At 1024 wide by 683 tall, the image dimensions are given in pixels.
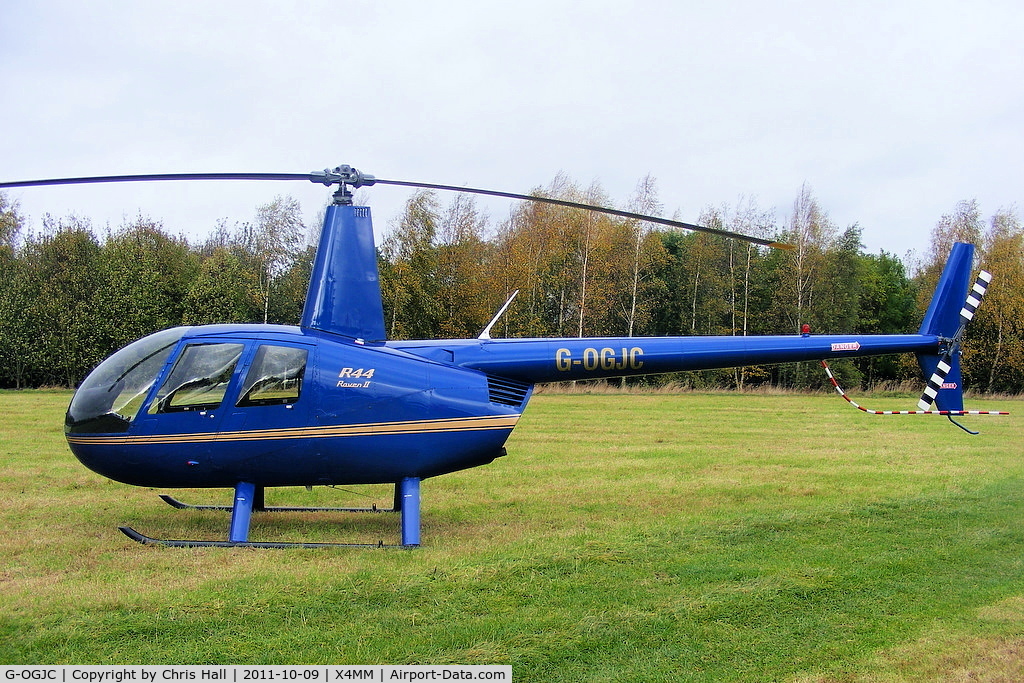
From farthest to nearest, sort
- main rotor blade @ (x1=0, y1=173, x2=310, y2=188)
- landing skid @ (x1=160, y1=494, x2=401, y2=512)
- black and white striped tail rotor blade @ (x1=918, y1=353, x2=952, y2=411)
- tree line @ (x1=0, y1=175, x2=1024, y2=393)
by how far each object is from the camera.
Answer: tree line @ (x1=0, y1=175, x2=1024, y2=393) < landing skid @ (x1=160, y1=494, x2=401, y2=512) < black and white striped tail rotor blade @ (x1=918, y1=353, x2=952, y2=411) < main rotor blade @ (x1=0, y1=173, x2=310, y2=188)

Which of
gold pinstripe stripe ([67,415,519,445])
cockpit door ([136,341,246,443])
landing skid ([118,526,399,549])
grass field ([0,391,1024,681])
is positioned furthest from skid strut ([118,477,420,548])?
cockpit door ([136,341,246,443])

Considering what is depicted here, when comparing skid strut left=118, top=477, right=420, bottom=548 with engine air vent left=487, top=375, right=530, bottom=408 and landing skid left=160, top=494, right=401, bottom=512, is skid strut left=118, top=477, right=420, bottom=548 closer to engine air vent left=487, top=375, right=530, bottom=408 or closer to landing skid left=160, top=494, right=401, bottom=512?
engine air vent left=487, top=375, right=530, bottom=408

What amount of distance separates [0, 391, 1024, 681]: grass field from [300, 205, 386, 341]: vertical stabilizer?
2120 millimetres

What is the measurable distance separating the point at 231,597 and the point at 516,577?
2138mm

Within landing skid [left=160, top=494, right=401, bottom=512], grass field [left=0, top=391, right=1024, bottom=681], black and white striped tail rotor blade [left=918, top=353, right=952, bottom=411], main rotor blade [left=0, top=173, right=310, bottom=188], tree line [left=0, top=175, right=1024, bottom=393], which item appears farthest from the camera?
tree line [left=0, top=175, right=1024, bottom=393]

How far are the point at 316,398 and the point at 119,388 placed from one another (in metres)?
1.81

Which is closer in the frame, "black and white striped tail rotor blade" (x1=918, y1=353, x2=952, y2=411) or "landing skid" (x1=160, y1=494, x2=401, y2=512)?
"black and white striped tail rotor blade" (x1=918, y1=353, x2=952, y2=411)

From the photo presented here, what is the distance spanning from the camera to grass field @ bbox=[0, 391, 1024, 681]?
193 inches

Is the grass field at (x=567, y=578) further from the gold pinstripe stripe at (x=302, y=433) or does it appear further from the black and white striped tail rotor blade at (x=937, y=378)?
the black and white striped tail rotor blade at (x=937, y=378)

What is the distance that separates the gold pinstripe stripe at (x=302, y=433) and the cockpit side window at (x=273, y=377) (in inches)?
11.1

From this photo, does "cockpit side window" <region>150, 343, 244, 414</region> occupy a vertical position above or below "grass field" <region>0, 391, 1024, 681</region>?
above

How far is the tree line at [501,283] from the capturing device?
109ft

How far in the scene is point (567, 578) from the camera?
253 inches

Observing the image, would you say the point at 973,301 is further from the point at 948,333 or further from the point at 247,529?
the point at 247,529
